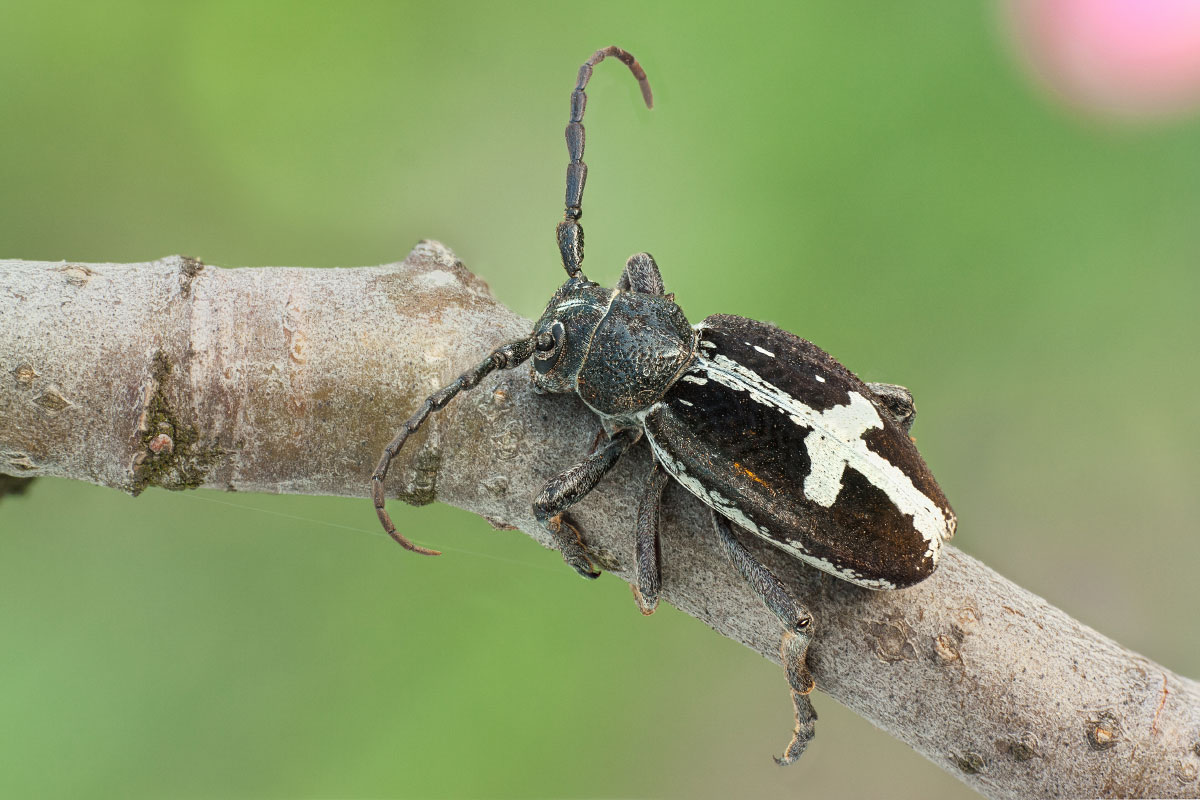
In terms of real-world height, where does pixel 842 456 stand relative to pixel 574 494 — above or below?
above

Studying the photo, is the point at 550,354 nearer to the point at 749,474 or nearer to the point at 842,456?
the point at 749,474

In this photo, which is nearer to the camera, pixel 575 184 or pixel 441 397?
pixel 441 397

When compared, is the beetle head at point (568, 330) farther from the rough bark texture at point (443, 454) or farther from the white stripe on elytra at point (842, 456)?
the white stripe on elytra at point (842, 456)

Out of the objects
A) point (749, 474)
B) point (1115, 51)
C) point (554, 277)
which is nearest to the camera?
point (749, 474)

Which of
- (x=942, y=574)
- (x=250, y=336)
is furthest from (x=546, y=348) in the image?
(x=942, y=574)

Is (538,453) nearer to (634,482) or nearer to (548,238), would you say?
(634,482)

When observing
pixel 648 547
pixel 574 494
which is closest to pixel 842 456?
pixel 648 547

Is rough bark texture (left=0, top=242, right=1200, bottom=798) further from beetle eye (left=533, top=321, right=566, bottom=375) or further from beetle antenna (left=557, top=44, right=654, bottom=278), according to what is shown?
beetle antenna (left=557, top=44, right=654, bottom=278)
